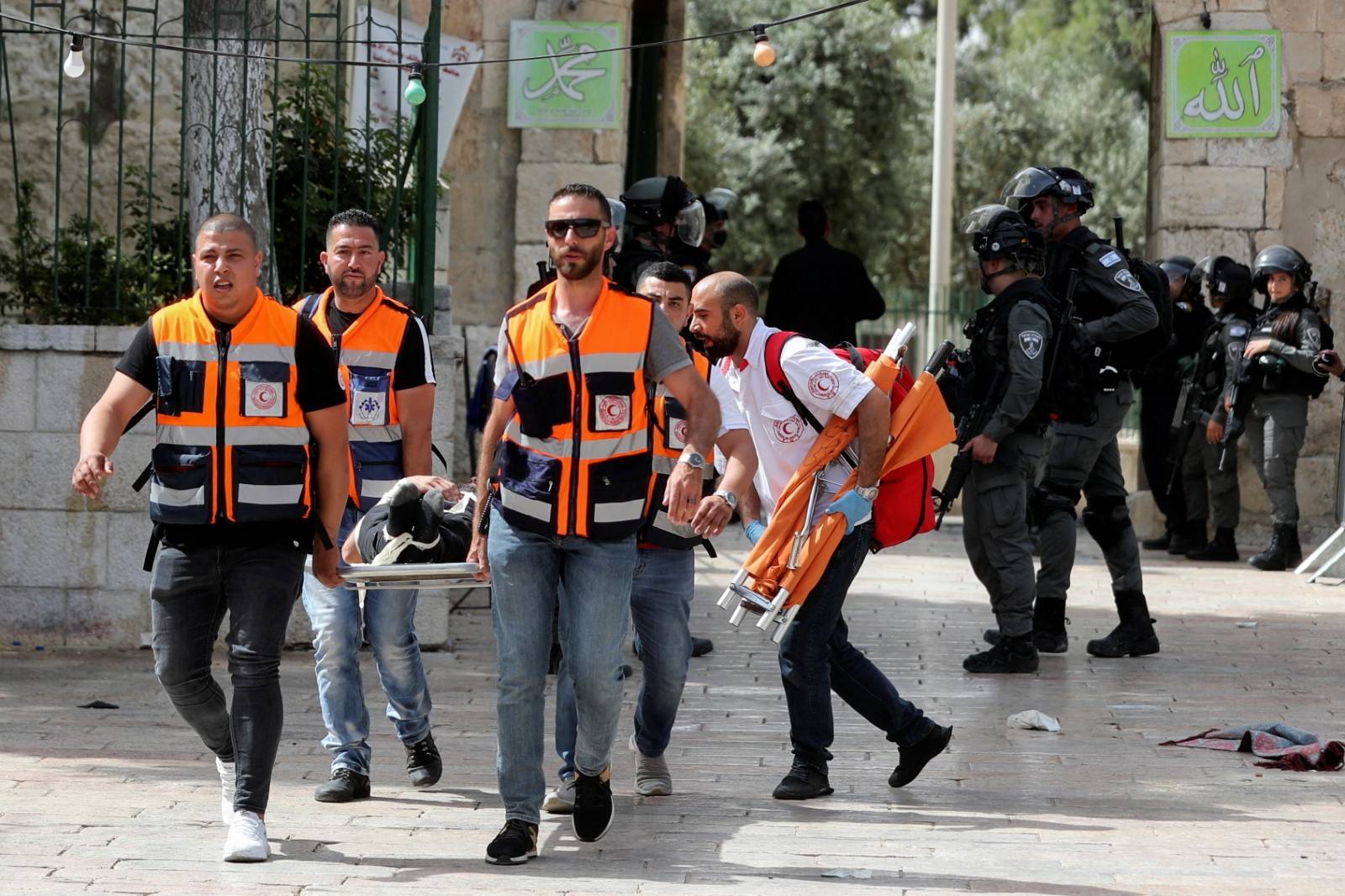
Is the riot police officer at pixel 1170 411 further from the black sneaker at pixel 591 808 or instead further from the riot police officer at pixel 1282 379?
the black sneaker at pixel 591 808

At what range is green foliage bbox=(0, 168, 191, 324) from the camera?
338 inches

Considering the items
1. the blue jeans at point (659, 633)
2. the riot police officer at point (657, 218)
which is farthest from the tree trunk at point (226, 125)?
the blue jeans at point (659, 633)

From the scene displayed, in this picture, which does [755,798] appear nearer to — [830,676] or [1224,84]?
[830,676]

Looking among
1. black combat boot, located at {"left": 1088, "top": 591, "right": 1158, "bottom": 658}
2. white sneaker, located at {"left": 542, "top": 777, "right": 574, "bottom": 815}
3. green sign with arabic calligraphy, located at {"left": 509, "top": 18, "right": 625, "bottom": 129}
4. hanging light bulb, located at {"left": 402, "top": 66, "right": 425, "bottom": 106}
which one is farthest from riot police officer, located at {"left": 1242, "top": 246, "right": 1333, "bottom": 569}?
white sneaker, located at {"left": 542, "top": 777, "right": 574, "bottom": 815}

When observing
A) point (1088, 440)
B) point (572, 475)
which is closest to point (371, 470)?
point (572, 475)

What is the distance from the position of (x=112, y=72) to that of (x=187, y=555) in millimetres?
6163

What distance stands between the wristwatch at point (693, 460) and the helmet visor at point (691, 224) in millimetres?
3559

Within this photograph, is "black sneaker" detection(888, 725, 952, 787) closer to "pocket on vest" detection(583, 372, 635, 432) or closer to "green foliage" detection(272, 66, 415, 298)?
"pocket on vest" detection(583, 372, 635, 432)

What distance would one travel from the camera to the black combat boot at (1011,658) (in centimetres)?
830

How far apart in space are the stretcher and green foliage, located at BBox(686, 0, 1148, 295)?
24224 mm

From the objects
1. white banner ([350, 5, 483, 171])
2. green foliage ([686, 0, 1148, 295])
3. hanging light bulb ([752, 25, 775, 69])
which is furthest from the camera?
green foliage ([686, 0, 1148, 295])

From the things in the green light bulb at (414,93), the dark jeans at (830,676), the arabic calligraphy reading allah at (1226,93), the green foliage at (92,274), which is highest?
the arabic calligraphy reading allah at (1226,93)

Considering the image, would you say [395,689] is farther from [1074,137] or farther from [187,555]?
[1074,137]

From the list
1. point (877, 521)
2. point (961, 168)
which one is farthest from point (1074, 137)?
point (877, 521)
